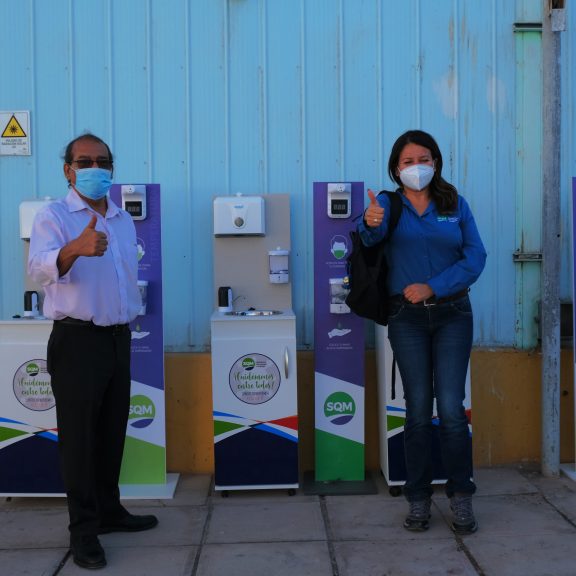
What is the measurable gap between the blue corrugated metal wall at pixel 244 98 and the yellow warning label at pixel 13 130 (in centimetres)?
9

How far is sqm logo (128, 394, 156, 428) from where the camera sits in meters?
4.37

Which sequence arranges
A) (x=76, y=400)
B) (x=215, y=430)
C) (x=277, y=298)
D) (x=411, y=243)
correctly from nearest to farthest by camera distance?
(x=76, y=400) < (x=411, y=243) < (x=215, y=430) < (x=277, y=298)

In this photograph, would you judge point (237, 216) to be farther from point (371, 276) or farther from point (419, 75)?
point (419, 75)

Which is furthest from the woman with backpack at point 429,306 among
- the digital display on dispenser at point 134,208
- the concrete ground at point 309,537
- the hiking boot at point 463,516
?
the digital display on dispenser at point 134,208

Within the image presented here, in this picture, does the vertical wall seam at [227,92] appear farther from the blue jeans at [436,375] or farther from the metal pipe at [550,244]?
the metal pipe at [550,244]

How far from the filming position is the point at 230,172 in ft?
15.5

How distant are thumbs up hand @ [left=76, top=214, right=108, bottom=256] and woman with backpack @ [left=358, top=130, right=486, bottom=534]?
126cm

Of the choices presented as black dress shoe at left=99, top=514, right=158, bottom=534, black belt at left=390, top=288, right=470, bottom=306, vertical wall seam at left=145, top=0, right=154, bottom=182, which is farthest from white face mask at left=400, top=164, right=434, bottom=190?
black dress shoe at left=99, top=514, right=158, bottom=534

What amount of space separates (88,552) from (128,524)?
0.42m

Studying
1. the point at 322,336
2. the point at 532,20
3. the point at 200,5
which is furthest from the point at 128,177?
the point at 532,20

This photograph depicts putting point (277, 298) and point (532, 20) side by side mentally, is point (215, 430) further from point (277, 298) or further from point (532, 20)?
point (532, 20)

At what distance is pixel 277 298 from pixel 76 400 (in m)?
1.59

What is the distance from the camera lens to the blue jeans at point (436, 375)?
11.7ft

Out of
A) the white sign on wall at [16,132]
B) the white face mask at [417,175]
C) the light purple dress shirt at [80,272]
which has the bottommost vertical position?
the light purple dress shirt at [80,272]
